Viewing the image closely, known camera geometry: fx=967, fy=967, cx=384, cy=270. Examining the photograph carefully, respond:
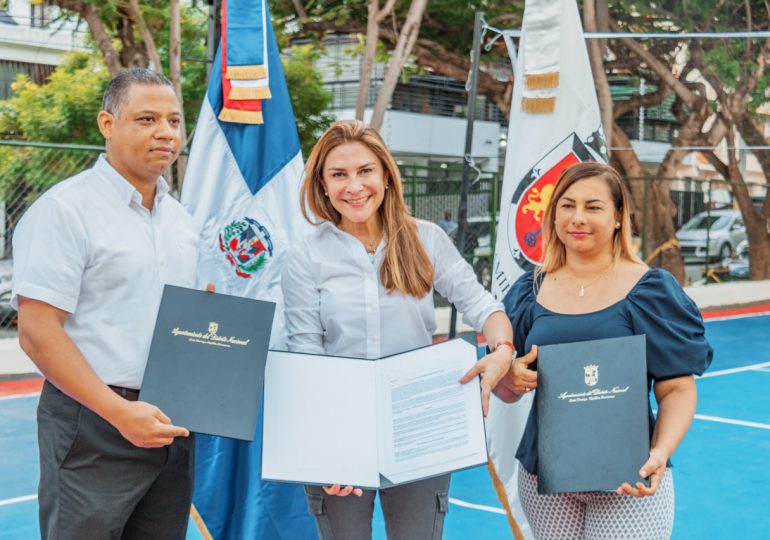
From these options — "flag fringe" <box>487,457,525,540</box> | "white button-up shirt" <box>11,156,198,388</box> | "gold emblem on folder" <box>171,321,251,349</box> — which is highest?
"white button-up shirt" <box>11,156,198,388</box>

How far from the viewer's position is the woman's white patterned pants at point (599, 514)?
9.26 feet

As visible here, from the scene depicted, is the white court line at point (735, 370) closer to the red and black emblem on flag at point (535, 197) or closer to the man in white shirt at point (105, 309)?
the red and black emblem on flag at point (535, 197)

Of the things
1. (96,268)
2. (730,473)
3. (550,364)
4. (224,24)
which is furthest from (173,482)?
(730,473)

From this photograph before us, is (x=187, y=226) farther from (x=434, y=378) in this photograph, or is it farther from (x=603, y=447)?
(x=603, y=447)

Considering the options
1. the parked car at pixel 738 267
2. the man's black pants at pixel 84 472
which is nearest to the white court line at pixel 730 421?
the man's black pants at pixel 84 472

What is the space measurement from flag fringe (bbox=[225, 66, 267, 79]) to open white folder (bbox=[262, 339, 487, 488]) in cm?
186

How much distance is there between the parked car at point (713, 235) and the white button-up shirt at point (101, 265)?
21.5 meters

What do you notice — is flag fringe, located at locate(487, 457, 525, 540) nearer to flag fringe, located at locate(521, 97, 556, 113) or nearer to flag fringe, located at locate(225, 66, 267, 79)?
flag fringe, located at locate(521, 97, 556, 113)

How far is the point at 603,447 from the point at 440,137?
28020 mm

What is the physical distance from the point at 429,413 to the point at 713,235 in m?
24.5

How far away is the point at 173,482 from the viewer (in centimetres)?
291

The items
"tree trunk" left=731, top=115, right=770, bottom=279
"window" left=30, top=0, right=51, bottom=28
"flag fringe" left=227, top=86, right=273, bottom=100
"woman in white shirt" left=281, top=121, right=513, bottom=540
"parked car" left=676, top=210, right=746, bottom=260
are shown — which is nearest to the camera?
"woman in white shirt" left=281, top=121, right=513, bottom=540

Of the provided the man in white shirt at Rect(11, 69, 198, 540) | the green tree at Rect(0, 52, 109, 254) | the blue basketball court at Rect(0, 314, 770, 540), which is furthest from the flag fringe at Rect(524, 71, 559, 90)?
the green tree at Rect(0, 52, 109, 254)

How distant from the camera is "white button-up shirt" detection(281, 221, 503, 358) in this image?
290 centimetres
